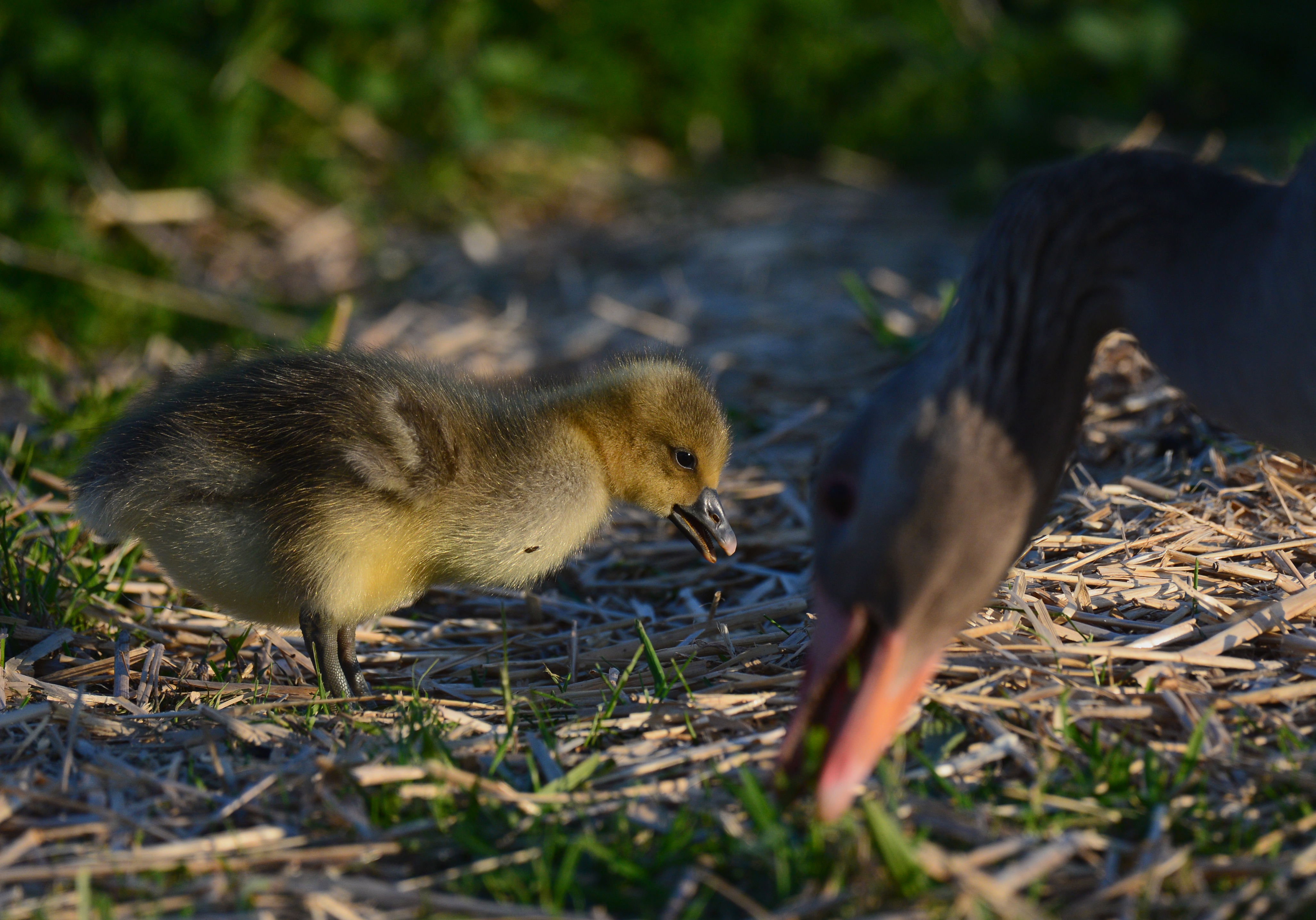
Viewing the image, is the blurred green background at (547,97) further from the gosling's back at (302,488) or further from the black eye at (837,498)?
the black eye at (837,498)

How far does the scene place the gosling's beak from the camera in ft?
13.6

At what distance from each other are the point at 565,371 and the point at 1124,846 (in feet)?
14.5

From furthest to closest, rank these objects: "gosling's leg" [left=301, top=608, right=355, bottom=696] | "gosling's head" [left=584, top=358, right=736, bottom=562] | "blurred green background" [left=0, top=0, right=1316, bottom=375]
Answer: "blurred green background" [left=0, top=0, right=1316, bottom=375] → "gosling's head" [left=584, top=358, right=736, bottom=562] → "gosling's leg" [left=301, top=608, right=355, bottom=696]

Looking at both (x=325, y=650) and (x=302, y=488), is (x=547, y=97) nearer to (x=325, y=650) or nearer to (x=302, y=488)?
(x=302, y=488)

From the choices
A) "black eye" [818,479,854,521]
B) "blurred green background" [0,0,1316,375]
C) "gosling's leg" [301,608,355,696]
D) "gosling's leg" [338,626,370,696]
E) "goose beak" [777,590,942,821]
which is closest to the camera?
"goose beak" [777,590,942,821]

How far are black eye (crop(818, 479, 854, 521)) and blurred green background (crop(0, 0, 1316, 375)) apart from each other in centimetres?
520

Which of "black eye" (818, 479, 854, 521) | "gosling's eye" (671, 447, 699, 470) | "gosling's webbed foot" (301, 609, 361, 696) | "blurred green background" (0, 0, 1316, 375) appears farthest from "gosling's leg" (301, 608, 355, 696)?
"blurred green background" (0, 0, 1316, 375)

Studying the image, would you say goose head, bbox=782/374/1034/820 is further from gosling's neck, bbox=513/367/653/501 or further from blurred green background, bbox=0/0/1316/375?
blurred green background, bbox=0/0/1316/375

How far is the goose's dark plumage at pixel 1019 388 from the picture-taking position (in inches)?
114

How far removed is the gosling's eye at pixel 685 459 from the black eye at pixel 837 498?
3.85 feet

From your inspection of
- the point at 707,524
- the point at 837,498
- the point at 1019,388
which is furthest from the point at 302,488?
the point at 1019,388

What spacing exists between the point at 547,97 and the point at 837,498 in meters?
7.60

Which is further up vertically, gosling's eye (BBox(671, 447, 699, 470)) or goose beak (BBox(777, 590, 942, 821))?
goose beak (BBox(777, 590, 942, 821))

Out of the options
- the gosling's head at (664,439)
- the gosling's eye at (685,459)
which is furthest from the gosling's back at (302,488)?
the gosling's eye at (685,459)
